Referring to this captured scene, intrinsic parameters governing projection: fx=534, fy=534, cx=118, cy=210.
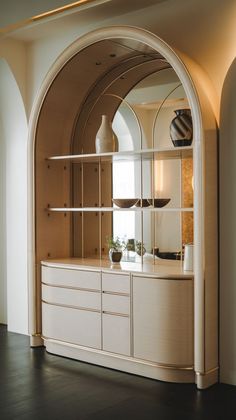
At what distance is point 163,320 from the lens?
3.90 meters

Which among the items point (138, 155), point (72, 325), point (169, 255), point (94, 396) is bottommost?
point (94, 396)

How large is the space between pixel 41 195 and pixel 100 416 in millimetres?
2168

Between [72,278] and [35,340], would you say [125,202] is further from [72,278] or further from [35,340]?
[35,340]

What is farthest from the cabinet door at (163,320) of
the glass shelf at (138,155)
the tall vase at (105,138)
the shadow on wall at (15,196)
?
the shadow on wall at (15,196)

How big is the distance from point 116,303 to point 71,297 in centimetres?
48

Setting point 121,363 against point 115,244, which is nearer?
point 121,363

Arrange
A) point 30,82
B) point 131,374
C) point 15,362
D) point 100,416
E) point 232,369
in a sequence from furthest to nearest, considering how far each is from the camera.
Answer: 1. point 30,82
2. point 15,362
3. point 131,374
4. point 232,369
5. point 100,416

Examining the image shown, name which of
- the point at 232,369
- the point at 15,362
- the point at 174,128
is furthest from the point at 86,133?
the point at 232,369

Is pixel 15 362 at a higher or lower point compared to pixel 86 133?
lower

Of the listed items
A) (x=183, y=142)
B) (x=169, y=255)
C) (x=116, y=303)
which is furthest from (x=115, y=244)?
(x=183, y=142)

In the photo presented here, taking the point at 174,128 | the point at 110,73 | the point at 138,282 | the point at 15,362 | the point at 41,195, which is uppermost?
the point at 110,73

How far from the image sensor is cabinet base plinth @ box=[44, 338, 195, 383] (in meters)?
3.90

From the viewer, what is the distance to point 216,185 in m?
3.89

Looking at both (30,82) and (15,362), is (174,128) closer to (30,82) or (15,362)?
(30,82)
